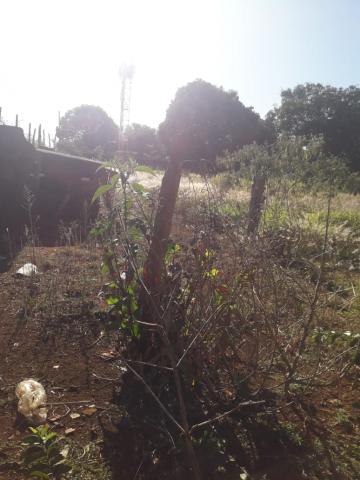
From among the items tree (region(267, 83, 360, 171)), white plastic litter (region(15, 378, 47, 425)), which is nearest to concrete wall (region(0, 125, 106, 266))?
white plastic litter (region(15, 378, 47, 425))

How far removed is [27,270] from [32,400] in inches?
83.1

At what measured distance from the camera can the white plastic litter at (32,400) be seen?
1.86 meters

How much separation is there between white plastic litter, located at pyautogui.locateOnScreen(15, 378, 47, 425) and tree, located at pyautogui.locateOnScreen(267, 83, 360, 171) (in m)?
25.9

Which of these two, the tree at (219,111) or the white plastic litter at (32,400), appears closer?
the white plastic litter at (32,400)

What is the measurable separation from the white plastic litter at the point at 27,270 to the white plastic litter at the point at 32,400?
1798 millimetres

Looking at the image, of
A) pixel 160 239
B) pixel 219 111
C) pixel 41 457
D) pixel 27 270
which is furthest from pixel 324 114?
pixel 41 457

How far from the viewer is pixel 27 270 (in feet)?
12.6

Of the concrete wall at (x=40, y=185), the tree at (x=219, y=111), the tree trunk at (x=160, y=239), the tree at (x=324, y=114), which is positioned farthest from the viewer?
the tree at (x=324, y=114)

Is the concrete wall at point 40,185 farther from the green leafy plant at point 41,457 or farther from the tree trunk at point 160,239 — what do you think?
the green leafy plant at point 41,457

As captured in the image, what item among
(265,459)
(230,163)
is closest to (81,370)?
(265,459)

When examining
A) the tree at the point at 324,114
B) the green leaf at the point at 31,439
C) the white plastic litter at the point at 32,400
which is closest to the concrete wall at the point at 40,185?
the white plastic litter at the point at 32,400

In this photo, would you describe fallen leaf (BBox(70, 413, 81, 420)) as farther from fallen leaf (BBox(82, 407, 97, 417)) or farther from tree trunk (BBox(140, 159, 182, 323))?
tree trunk (BBox(140, 159, 182, 323))

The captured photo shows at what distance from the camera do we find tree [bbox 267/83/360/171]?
26516 mm

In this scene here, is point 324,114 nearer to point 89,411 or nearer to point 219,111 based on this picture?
point 219,111
